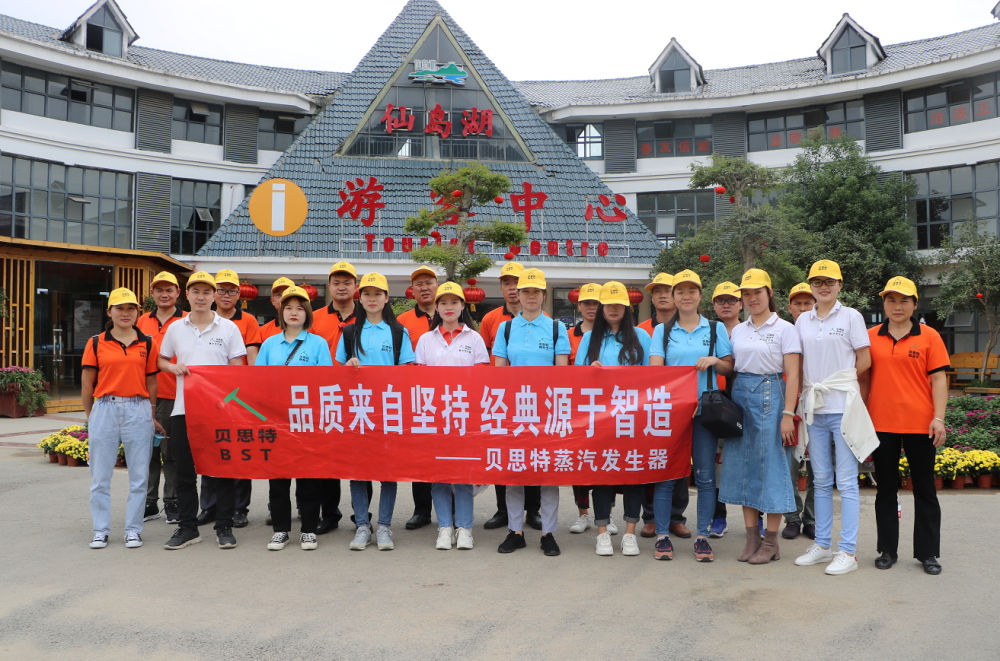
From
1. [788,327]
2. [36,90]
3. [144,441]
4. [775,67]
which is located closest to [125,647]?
[144,441]

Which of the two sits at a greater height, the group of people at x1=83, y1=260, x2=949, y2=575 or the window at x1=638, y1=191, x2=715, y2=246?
the window at x1=638, y1=191, x2=715, y2=246

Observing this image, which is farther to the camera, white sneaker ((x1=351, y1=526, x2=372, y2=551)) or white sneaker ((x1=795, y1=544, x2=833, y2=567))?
white sneaker ((x1=351, y1=526, x2=372, y2=551))

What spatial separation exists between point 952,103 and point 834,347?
22482mm

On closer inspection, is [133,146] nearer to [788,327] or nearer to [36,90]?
[36,90]

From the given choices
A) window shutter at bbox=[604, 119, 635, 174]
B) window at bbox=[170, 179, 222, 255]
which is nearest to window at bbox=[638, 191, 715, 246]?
window shutter at bbox=[604, 119, 635, 174]

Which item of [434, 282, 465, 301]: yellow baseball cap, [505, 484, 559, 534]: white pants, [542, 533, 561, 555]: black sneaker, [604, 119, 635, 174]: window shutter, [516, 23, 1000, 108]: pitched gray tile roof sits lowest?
[542, 533, 561, 555]: black sneaker

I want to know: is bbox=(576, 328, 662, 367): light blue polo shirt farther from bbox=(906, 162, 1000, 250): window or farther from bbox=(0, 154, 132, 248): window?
bbox=(0, 154, 132, 248): window

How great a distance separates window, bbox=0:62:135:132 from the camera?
2058 cm

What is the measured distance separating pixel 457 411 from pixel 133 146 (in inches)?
854

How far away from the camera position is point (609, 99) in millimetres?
27078

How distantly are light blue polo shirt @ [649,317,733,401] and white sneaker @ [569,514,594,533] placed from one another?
4.72 feet

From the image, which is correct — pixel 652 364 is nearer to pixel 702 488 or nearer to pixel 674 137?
pixel 702 488

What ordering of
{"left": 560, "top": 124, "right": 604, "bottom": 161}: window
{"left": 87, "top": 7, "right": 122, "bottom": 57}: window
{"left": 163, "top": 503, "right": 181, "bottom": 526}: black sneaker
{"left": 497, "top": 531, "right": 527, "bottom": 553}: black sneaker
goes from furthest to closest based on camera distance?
1. {"left": 560, "top": 124, "right": 604, "bottom": 161}: window
2. {"left": 87, "top": 7, "right": 122, "bottom": 57}: window
3. {"left": 163, "top": 503, "right": 181, "bottom": 526}: black sneaker
4. {"left": 497, "top": 531, "right": 527, "bottom": 553}: black sneaker

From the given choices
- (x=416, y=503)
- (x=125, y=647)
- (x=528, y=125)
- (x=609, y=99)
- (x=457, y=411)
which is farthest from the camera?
(x=609, y=99)
